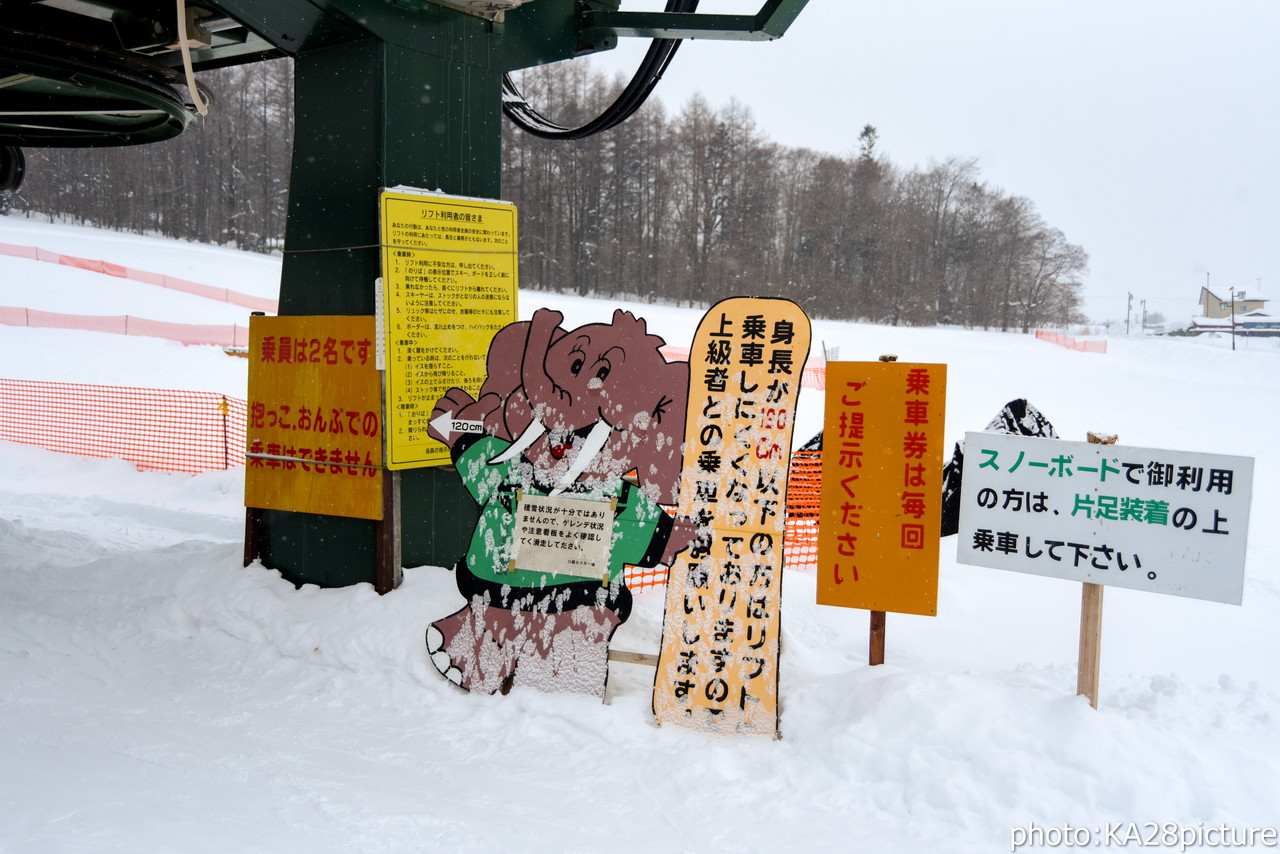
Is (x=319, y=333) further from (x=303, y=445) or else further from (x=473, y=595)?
(x=473, y=595)

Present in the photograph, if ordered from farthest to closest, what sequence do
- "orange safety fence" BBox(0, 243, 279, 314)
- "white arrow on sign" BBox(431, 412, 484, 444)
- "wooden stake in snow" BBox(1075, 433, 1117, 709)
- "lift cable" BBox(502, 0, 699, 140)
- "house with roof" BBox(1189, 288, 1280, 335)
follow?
"house with roof" BBox(1189, 288, 1280, 335), "orange safety fence" BBox(0, 243, 279, 314), "lift cable" BBox(502, 0, 699, 140), "white arrow on sign" BBox(431, 412, 484, 444), "wooden stake in snow" BBox(1075, 433, 1117, 709)

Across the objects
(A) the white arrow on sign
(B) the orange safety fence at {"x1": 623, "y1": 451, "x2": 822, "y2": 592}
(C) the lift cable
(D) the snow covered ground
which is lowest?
(D) the snow covered ground

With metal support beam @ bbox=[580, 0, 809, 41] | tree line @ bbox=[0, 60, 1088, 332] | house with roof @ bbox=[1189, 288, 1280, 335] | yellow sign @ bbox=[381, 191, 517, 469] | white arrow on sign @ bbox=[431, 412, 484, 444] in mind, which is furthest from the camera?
house with roof @ bbox=[1189, 288, 1280, 335]

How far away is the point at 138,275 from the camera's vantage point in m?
32.4

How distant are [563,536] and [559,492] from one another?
9.8 inches

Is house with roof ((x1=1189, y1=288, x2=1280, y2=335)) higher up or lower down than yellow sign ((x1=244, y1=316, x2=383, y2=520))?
higher up

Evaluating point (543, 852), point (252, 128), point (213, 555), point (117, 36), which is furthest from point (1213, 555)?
point (252, 128)

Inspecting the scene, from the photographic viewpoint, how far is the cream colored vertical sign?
4480 mm

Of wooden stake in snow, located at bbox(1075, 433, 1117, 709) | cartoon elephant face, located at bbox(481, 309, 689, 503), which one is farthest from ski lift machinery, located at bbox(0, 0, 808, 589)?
wooden stake in snow, located at bbox(1075, 433, 1117, 709)

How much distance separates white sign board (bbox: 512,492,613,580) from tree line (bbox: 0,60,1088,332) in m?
40.5

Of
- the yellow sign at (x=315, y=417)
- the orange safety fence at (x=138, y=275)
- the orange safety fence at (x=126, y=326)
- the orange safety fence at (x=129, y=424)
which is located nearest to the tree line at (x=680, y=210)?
the orange safety fence at (x=138, y=275)

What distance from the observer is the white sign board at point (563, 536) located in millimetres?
4793

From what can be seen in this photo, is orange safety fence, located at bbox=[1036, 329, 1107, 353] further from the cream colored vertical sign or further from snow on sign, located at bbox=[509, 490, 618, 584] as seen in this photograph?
snow on sign, located at bbox=[509, 490, 618, 584]

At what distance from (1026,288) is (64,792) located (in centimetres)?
5372
